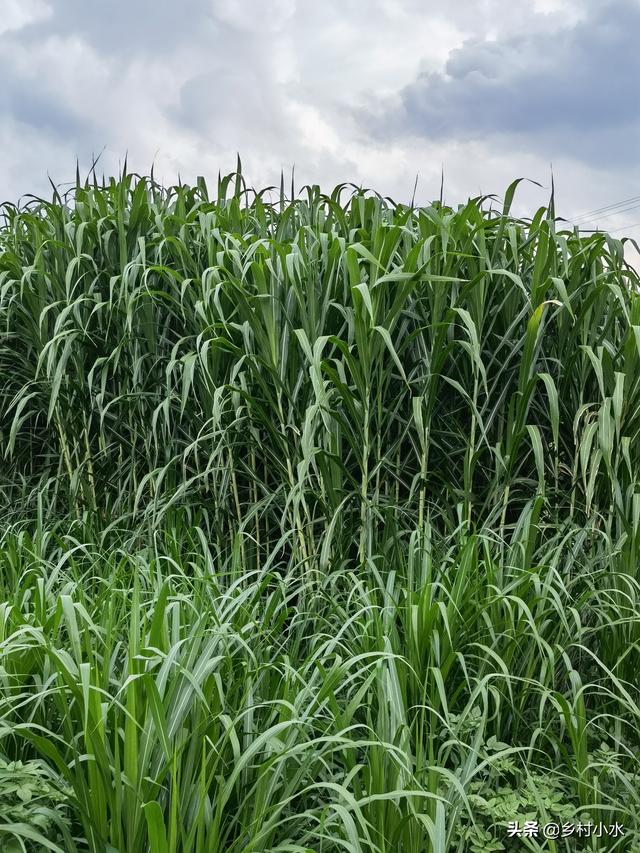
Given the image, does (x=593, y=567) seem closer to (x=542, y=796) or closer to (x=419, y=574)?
(x=419, y=574)

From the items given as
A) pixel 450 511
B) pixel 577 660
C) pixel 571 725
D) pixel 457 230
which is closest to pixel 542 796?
pixel 571 725

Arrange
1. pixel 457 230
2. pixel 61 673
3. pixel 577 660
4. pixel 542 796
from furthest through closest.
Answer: pixel 457 230 → pixel 577 660 → pixel 542 796 → pixel 61 673

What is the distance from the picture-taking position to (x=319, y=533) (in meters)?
2.50

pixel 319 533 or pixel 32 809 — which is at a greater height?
pixel 319 533

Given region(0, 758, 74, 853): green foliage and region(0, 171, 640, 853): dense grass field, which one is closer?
region(0, 758, 74, 853): green foliage

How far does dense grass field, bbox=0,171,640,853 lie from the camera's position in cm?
137

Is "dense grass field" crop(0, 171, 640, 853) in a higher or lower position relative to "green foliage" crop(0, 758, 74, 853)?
higher

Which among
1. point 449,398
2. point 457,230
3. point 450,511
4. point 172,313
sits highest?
point 457,230

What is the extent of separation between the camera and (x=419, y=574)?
85.4 inches

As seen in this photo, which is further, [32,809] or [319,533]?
[319,533]

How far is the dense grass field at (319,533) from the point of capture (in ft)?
4.48

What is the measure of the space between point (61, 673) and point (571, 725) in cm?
105

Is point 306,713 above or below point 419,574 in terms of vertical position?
below

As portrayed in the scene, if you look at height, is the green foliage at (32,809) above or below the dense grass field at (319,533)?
below
